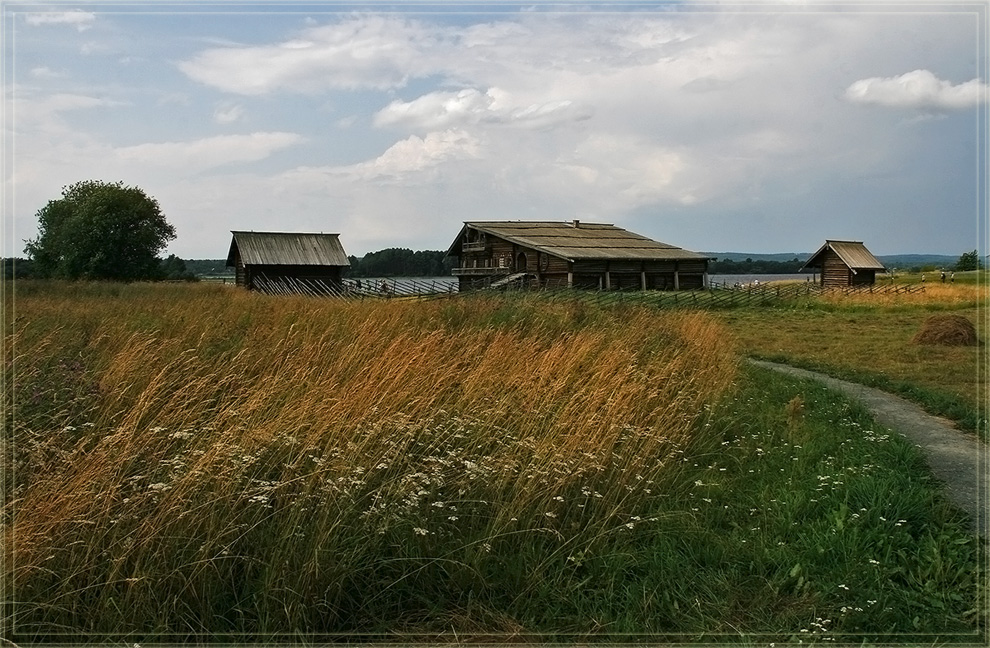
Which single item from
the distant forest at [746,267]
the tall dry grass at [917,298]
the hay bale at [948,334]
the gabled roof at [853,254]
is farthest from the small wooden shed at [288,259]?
the distant forest at [746,267]

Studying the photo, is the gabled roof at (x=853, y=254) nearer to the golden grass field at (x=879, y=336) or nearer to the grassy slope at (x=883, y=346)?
the golden grass field at (x=879, y=336)

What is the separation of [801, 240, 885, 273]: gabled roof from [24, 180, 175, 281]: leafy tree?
48672mm

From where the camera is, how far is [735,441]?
6.65 meters

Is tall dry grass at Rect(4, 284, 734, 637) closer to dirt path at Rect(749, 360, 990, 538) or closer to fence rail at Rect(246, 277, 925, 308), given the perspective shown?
dirt path at Rect(749, 360, 990, 538)

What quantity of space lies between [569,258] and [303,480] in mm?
33127

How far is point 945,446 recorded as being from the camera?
698 centimetres

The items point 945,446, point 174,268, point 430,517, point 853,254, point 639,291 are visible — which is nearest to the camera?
point 430,517

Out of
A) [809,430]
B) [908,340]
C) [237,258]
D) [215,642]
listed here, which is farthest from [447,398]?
[237,258]

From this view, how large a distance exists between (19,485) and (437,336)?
14.8ft

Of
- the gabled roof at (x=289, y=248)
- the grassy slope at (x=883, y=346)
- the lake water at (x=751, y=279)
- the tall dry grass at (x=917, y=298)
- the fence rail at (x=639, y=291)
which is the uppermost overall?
the gabled roof at (x=289, y=248)

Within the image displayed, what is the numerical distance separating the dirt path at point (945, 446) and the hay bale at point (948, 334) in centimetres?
842

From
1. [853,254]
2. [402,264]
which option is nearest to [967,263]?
[853,254]

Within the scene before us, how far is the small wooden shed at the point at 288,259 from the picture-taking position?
131 ft

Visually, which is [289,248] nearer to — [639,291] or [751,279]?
[639,291]
